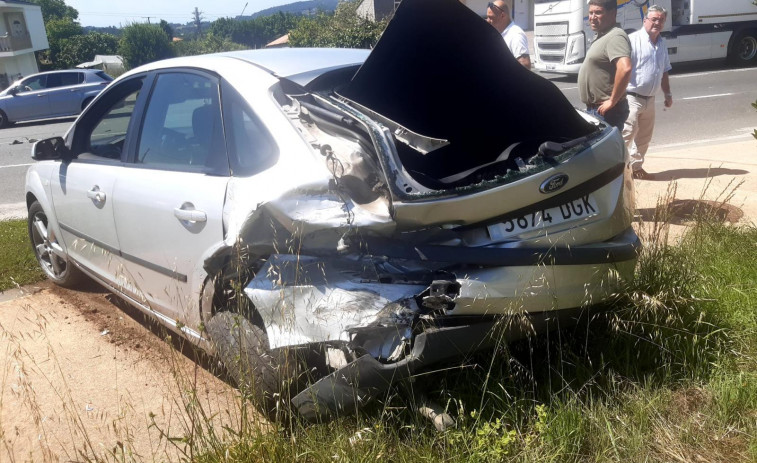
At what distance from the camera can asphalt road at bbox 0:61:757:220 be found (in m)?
10.6

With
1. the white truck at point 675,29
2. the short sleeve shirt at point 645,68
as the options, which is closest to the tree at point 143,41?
the white truck at point 675,29

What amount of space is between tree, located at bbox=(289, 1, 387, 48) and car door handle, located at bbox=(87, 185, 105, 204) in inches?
600

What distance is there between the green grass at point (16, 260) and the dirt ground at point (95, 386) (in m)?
Answer: 0.43

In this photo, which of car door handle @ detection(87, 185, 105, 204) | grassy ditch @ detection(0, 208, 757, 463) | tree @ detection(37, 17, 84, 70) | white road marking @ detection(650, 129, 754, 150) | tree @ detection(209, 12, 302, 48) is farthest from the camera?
tree @ detection(209, 12, 302, 48)

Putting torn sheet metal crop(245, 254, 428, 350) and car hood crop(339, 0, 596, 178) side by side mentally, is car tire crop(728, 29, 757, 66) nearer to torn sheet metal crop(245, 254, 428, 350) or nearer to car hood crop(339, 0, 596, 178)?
car hood crop(339, 0, 596, 178)

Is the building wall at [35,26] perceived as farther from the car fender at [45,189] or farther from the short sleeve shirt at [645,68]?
the short sleeve shirt at [645,68]

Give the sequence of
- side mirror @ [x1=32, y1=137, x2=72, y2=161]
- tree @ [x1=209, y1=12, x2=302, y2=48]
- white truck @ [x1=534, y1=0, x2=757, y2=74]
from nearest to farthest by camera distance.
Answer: side mirror @ [x1=32, y1=137, x2=72, y2=161] → white truck @ [x1=534, y1=0, x2=757, y2=74] → tree @ [x1=209, y1=12, x2=302, y2=48]

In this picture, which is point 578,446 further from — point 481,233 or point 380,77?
point 380,77

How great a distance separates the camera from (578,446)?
9.37ft

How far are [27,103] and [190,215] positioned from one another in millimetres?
21701

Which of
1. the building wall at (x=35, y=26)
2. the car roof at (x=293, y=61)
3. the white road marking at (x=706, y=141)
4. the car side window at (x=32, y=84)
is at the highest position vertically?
the building wall at (x=35, y=26)

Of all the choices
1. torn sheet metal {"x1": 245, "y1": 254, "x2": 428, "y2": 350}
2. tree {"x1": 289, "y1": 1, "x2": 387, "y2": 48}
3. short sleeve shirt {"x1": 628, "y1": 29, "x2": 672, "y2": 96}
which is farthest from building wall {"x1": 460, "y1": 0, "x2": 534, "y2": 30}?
torn sheet metal {"x1": 245, "y1": 254, "x2": 428, "y2": 350}

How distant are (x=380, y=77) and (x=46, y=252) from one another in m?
3.50

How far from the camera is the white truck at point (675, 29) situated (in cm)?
1791
